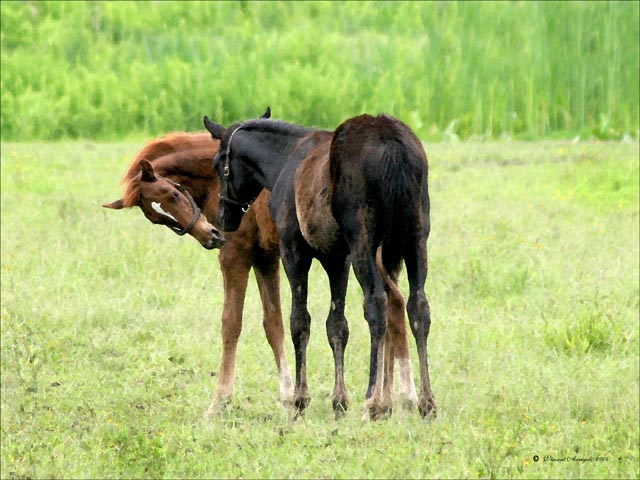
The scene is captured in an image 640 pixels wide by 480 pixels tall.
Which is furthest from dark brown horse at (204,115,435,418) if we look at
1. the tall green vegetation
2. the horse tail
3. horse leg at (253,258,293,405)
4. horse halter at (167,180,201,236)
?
the tall green vegetation

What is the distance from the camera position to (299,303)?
8.04 m

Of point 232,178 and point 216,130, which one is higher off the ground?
point 216,130

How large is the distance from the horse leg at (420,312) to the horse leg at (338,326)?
64 cm

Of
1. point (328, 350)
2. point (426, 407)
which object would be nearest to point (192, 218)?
point (426, 407)

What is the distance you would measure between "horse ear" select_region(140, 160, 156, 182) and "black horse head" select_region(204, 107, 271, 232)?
40 cm

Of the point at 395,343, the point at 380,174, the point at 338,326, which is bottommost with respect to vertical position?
the point at 395,343

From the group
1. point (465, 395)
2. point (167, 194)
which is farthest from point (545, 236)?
point (167, 194)

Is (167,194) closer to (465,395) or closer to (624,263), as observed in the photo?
(465,395)

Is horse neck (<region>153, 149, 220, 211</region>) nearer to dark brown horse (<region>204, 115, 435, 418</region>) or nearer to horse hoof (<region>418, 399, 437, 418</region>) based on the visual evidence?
dark brown horse (<region>204, 115, 435, 418</region>)

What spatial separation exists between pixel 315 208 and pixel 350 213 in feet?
0.94

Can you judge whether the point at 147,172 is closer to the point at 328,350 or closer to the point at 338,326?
the point at 338,326

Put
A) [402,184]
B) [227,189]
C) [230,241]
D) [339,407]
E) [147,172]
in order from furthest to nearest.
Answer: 1. [230,241]
2. [227,189]
3. [147,172]
4. [339,407]
5. [402,184]

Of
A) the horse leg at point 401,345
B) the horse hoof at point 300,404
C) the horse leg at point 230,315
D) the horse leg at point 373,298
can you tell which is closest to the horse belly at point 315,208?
the horse leg at point 373,298

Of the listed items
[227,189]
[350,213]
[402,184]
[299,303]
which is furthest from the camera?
[227,189]
